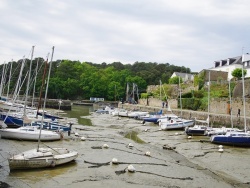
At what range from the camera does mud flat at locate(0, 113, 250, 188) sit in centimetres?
1364

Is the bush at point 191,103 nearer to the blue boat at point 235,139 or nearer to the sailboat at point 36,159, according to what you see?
the blue boat at point 235,139

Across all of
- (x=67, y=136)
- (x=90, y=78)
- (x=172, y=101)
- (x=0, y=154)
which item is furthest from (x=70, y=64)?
(x=0, y=154)

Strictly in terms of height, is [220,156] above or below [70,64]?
below

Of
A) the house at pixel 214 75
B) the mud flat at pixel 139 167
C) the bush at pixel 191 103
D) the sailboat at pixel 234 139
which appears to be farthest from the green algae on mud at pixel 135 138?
the house at pixel 214 75

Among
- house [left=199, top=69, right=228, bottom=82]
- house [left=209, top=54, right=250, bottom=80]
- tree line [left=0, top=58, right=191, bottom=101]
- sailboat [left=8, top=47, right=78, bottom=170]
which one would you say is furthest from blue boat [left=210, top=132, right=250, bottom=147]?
tree line [left=0, top=58, right=191, bottom=101]

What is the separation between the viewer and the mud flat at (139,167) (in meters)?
13.6

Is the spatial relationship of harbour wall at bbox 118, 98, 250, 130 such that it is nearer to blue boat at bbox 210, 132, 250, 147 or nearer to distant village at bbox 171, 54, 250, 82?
blue boat at bbox 210, 132, 250, 147

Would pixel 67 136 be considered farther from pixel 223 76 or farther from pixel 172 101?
pixel 223 76

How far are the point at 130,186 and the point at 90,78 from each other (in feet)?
330

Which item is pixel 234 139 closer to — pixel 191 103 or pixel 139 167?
pixel 139 167

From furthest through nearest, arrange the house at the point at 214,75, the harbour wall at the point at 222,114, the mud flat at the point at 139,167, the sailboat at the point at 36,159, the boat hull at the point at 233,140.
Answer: the house at the point at 214,75
the harbour wall at the point at 222,114
the boat hull at the point at 233,140
the sailboat at the point at 36,159
the mud flat at the point at 139,167

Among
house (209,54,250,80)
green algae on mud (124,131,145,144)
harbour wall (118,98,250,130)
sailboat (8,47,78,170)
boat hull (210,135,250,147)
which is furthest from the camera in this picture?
house (209,54,250,80)

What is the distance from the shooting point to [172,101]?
58.8 metres

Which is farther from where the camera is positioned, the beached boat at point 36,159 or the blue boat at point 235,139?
the blue boat at point 235,139
